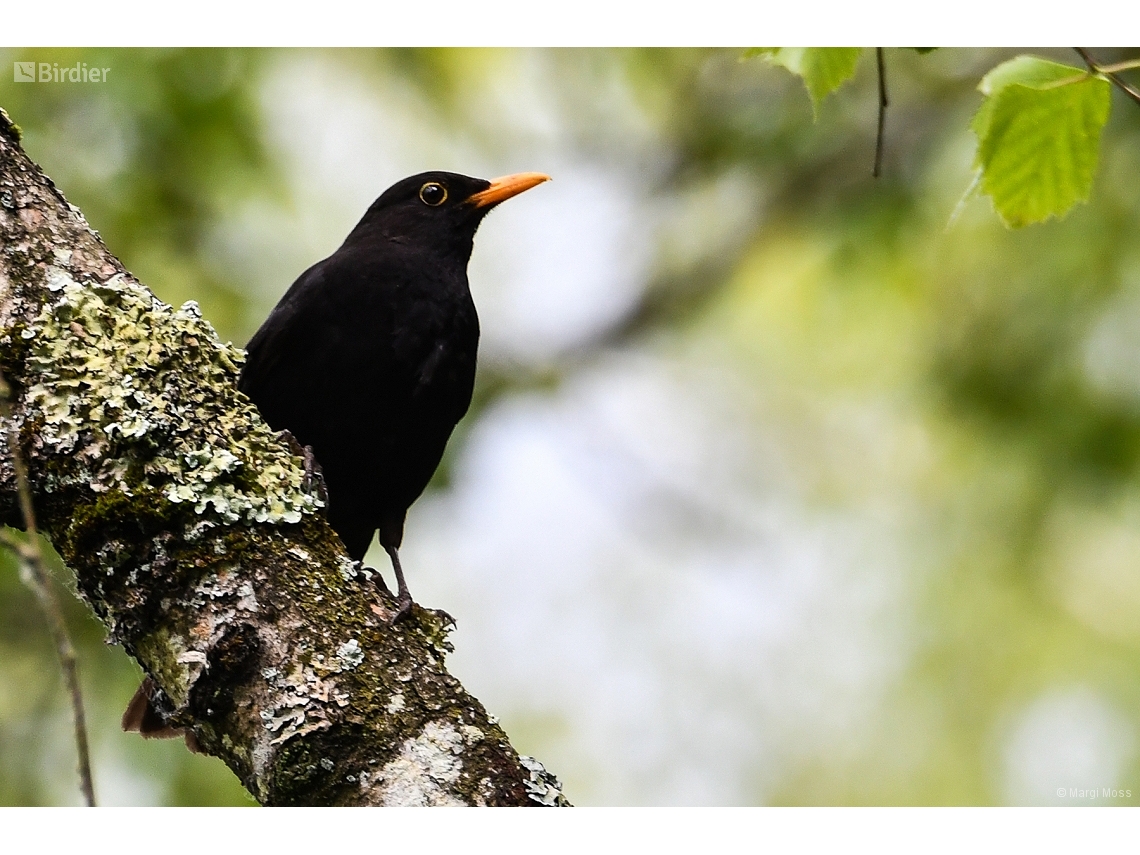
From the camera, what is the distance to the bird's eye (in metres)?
4.05

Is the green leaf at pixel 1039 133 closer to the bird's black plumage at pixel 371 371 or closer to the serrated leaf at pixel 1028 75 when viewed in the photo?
the serrated leaf at pixel 1028 75

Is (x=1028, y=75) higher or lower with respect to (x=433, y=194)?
lower

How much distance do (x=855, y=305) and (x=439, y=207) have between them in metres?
2.30

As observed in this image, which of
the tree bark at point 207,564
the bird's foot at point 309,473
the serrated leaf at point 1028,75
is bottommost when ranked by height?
the tree bark at point 207,564

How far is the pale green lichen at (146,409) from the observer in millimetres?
2197

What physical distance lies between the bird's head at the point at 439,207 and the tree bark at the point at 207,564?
5.40 ft

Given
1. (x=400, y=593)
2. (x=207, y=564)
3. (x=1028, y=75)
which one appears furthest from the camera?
(x=400, y=593)

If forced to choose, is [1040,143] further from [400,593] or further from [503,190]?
[503,190]

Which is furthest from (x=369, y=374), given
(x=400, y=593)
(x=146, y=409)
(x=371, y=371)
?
(x=146, y=409)

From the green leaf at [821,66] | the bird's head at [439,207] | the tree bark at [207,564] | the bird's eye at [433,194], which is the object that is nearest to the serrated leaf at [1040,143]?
the green leaf at [821,66]

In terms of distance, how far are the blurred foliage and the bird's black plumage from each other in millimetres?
737

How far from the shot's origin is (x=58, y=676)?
423 cm

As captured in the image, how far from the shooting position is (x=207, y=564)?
2.15 metres
